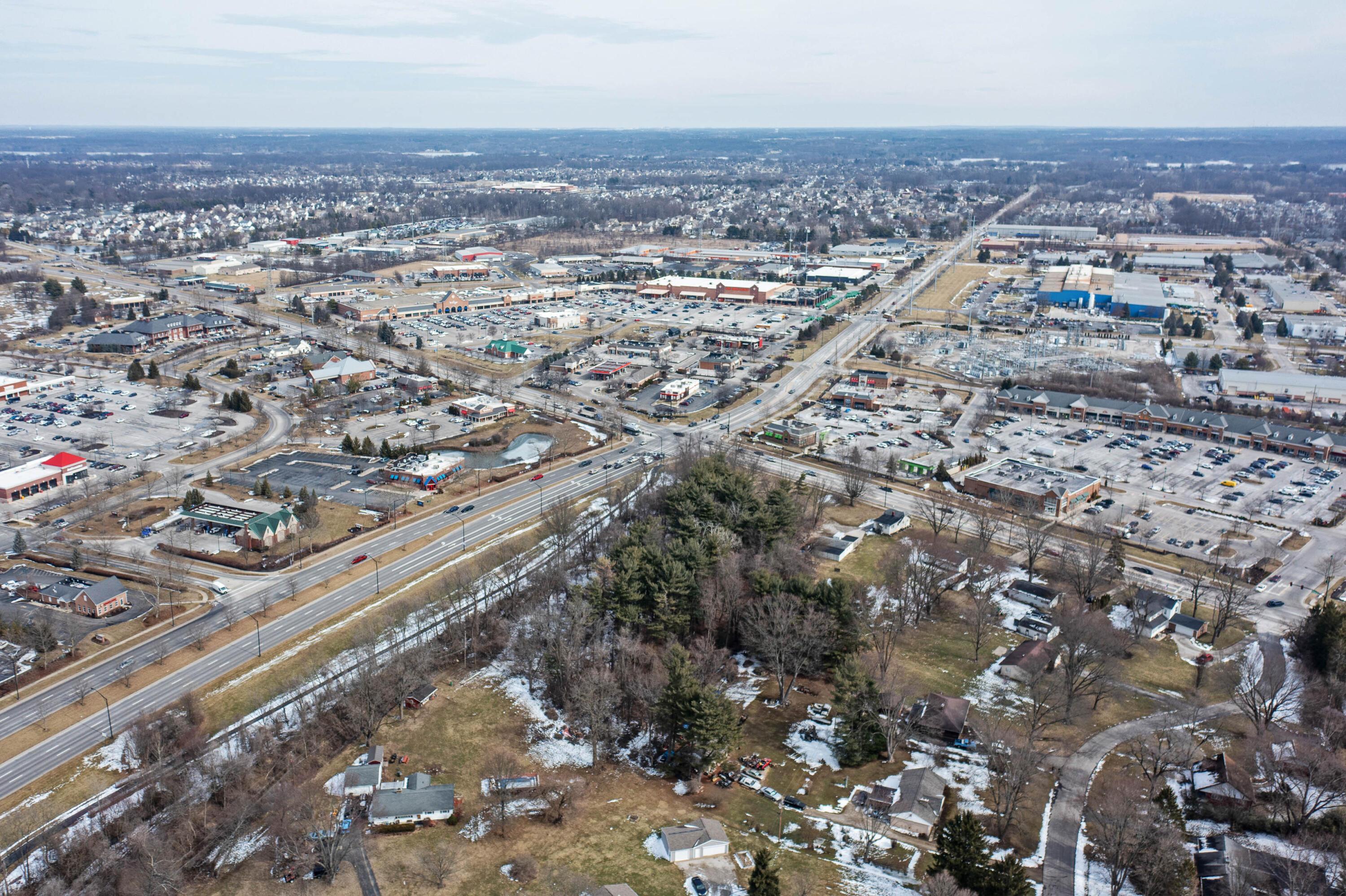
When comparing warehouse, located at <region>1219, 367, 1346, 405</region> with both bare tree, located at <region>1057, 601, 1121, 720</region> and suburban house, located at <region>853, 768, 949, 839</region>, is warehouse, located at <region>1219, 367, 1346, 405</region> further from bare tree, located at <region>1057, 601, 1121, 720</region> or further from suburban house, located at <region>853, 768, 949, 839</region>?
suburban house, located at <region>853, 768, 949, 839</region>

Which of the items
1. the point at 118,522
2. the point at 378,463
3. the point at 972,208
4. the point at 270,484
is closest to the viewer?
the point at 118,522

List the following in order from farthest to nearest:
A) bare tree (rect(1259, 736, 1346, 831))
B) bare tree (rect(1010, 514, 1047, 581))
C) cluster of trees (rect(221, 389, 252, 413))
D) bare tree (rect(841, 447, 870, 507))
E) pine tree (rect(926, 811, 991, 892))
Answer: cluster of trees (rect(221, 389, 252, 413)) → bare tree (rect(841, 447, 870, 507)) → bare tree (rect(1010, 514, 1047, 581)) → bare tree (rect(1259, 736, 1346, 831)) → pine tree (rect(926, 811, 991, 892))

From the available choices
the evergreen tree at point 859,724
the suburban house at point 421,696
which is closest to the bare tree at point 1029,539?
the evergreen tree at point 859,724

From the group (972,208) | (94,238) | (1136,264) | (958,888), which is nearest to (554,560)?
(958,888)

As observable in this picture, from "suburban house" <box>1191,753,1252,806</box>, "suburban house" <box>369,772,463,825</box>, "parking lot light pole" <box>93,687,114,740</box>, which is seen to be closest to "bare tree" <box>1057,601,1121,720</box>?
"suburban house" <box>1191,753,1252,806</box>

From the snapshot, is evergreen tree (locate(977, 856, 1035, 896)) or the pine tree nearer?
evergreen tree (locate(977, 856, 1035, 896))

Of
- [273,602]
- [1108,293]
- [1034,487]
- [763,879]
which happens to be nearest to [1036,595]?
[1034,487]

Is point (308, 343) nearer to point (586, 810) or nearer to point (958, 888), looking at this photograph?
point (586, 810)
